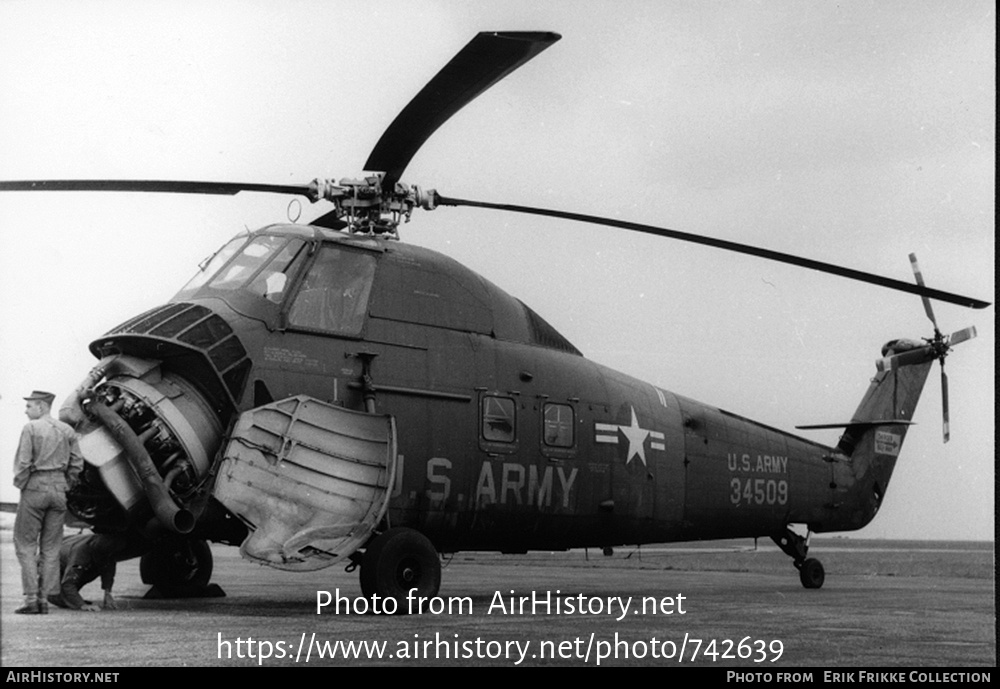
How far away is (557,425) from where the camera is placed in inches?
465

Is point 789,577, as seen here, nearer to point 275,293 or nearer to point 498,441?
point 498,441

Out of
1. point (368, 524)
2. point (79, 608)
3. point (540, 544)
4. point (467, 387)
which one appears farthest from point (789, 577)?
point (79, 608)

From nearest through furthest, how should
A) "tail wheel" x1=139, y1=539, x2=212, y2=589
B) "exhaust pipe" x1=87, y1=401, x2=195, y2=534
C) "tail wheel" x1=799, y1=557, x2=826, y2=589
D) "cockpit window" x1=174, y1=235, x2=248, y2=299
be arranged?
"exhaust pipe" x1=87, y1=401, x2=195, y2=534
"cockpit window" x1=174, y1=235, x2=248, y2=299
"tail wheel" x1=139, y1=539, x2=212, y2=589
"tail wheel" x1=799, y1=557, x2=826, y2=589

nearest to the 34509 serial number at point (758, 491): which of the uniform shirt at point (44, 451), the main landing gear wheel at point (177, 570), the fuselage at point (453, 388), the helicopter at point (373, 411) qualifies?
the fuselage at point (453, 388)

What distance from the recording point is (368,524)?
9742 mm

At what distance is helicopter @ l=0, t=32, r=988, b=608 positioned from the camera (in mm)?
9242

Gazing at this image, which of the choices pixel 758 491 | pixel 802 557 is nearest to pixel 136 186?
pixel 758 491

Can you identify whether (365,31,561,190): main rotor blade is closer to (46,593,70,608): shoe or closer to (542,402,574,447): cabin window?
(542,402,574,447): cabin window

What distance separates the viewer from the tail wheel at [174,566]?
1128 cm

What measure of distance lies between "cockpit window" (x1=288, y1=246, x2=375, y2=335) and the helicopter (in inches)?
0.8

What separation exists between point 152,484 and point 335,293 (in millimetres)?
2500

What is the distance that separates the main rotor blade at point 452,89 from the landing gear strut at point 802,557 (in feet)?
26.2

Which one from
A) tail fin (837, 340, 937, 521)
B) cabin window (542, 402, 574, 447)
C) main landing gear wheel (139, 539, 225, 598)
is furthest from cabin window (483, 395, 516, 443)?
tail fin (837, 340, 937, 521)

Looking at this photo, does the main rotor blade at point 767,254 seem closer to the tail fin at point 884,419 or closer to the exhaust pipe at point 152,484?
the exhaust pipe at point 152,484
